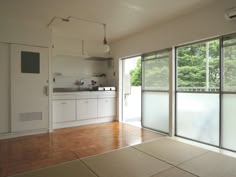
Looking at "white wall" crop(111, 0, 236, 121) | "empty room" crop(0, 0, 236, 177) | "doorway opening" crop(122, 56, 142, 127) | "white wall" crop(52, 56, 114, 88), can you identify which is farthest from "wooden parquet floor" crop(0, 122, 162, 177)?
"white wall" crop(111, 0, 236, 121)

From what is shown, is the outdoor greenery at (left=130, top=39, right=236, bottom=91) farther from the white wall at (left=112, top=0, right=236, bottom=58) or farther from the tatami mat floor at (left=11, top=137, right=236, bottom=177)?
the tatami mat floor at (left=11, top=137, right=236, bottom=177)

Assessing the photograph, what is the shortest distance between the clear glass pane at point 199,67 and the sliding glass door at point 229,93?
19 centimetres

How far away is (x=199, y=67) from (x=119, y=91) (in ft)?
8.19

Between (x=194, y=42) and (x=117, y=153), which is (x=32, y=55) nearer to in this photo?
(x=117, y=153)

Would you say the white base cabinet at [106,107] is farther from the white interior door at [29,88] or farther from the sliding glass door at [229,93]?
the sliding glass door at [229,93]

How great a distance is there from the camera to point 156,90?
165 inches

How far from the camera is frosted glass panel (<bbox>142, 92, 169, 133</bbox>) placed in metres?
3.96

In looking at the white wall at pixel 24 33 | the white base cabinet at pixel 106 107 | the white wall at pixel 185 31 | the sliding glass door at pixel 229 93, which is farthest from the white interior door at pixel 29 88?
the sliding glass door at pixel 229 93

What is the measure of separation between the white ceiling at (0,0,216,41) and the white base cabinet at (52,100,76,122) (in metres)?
1.90

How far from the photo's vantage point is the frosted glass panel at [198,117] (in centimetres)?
309

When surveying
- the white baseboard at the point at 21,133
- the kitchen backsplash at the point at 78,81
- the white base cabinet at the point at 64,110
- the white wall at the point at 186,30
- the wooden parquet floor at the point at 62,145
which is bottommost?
the wooden parquet floor at the point at 62,145

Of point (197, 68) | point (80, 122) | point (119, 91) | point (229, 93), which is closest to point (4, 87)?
point (80, 122)

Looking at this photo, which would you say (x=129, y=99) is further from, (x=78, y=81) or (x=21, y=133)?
(x=21, y=133)

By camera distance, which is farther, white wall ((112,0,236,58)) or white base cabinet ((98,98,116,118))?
white base cabinet ((98,98,116,118))
